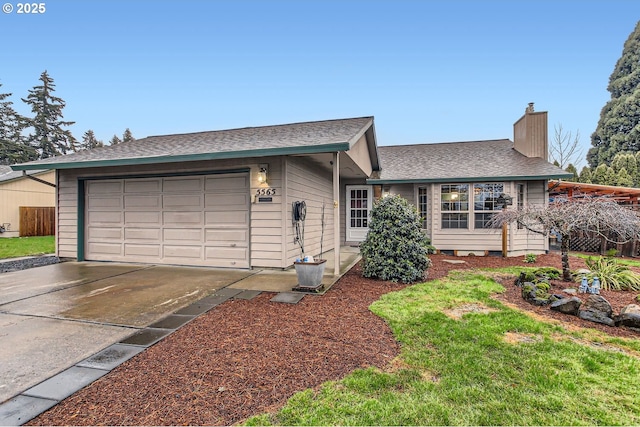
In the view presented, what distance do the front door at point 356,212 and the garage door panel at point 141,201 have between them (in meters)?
6.46

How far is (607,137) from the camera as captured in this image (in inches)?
1000

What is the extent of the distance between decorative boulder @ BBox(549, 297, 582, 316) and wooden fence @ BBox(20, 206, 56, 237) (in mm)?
20906

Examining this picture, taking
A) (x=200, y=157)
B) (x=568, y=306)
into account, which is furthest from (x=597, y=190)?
(x=200, y=157)

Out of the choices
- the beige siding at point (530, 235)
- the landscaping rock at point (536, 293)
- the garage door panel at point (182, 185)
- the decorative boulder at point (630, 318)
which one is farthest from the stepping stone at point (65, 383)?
the beige siding at point (530, 235)

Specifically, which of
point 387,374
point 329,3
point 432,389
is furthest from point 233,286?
point 329,3

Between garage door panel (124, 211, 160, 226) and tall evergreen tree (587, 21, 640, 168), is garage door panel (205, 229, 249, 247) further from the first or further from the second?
tall evergreen tree (587, 21, 640, 168)

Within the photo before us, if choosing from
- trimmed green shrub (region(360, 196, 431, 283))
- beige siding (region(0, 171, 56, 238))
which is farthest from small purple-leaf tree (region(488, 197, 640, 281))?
beige siding (region(0, 171, 56, 238))

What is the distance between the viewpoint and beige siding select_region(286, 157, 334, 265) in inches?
259

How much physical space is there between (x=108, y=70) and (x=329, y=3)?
10.2 m

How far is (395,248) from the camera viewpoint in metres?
5.98

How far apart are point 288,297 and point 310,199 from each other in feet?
12.3

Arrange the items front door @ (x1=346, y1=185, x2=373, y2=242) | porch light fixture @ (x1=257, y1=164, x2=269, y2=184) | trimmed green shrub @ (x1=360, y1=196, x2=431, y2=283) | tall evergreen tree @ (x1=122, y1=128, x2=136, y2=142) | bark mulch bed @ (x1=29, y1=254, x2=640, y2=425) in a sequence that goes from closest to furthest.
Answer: bark mulch bed @ (x1=29, y1=254, x2=640, y2=425) < trimmed green shrub @ (x1=360, y1=196, x2=431, y2=283) < porch light fixture @ (x1=257, y1=164, x2=269, y2=184) < front door @ (x1=346, y1=185, x2=373, y2=242) < tall evergreen tree @ (x1=122, y1=128, x2=136, y2=142)

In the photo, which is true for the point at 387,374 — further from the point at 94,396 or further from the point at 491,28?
the point at 491,28

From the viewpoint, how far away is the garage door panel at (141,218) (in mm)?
7340
